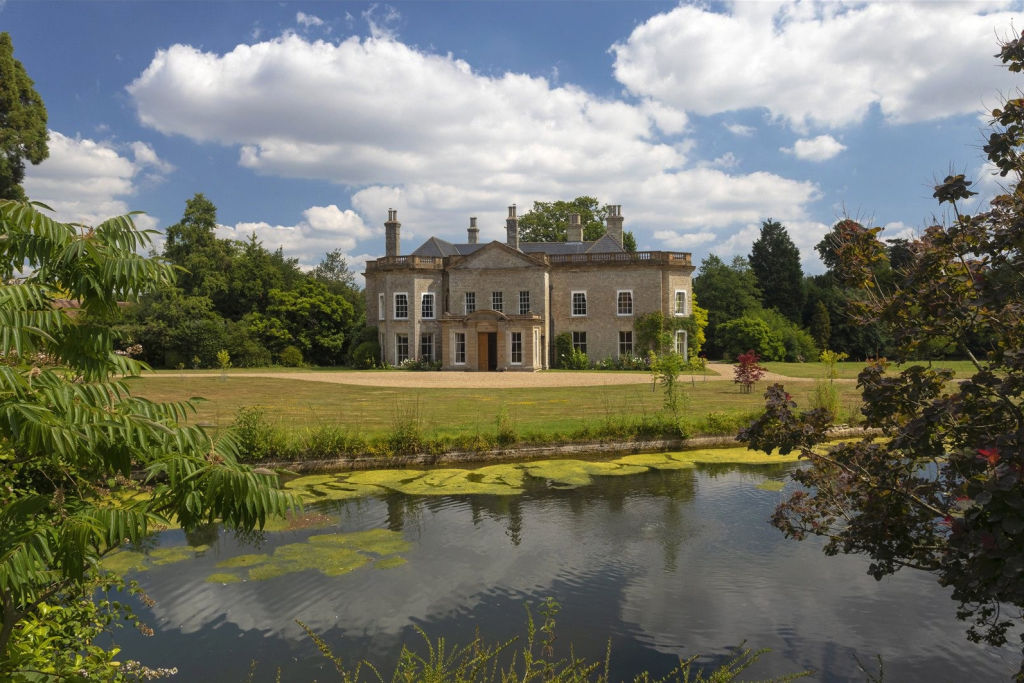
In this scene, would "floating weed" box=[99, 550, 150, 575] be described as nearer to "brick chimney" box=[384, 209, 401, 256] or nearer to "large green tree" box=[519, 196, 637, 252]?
"brick chimney" box=[384, 209, 401, 256]

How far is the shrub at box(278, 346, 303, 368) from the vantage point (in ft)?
133

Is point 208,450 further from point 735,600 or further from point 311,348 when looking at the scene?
point 311,348

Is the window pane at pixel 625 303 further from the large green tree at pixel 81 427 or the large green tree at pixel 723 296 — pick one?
the large green tree at pixel 81 427

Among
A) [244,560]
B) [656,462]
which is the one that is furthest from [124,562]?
[656,462]

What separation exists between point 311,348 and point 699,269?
33249 mm

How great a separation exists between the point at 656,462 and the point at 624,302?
1003 inches

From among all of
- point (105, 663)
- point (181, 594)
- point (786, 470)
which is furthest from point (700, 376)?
point (105, 663)

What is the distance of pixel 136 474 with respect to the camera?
979 cm

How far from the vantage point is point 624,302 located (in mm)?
36781

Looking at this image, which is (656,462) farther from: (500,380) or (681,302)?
(681,302)

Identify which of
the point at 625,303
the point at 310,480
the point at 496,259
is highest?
the point at 496,259

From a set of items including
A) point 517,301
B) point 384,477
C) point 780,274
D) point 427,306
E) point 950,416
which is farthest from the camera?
point 780,274

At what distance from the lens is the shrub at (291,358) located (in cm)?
4041

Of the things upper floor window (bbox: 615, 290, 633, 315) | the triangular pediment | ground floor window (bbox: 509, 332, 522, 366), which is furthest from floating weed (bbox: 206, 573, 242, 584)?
upper floor window (bbox: 615, 290, 633, 315)
